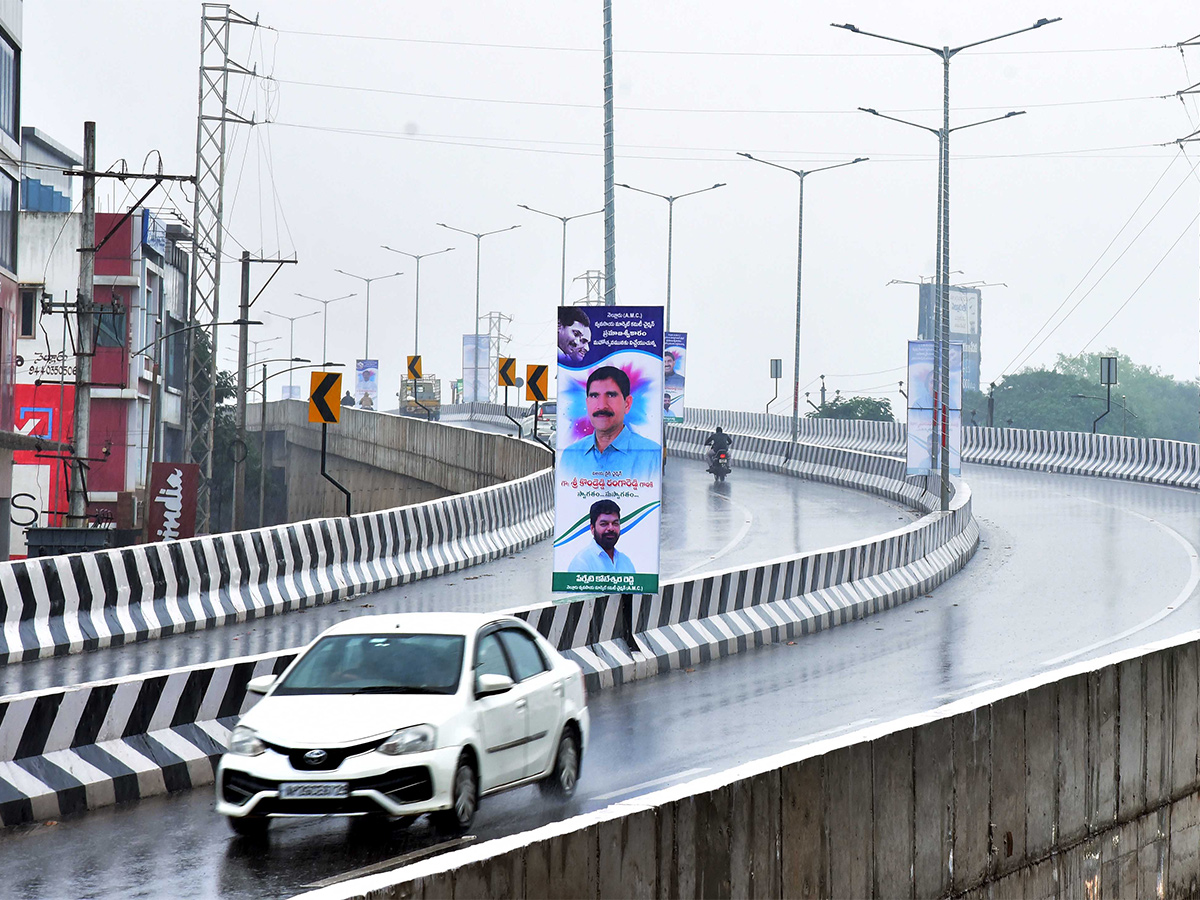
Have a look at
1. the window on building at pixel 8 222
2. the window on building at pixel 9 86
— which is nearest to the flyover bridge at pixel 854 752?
the window on building at pixel 8 222

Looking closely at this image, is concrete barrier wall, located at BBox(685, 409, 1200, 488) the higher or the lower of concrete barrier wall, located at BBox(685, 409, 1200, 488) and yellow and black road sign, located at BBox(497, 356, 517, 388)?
the lower

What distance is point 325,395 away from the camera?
1052 inches

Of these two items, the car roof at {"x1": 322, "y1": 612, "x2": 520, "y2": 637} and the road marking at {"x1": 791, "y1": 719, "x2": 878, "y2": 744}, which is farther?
the road marking at {"x1": 791, "y1": 719, "x2": 878, "y2": 744}

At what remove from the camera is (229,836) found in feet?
34.8

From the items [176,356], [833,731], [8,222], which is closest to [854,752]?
[833,731]

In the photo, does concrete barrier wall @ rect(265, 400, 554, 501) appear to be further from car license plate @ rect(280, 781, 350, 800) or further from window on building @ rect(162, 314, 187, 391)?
car license plate @ rect(280, 781, 350, 800)

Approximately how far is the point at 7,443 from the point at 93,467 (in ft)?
101

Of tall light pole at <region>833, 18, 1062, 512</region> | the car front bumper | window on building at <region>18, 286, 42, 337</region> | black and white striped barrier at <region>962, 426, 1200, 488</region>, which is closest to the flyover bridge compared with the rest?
the car front bumper

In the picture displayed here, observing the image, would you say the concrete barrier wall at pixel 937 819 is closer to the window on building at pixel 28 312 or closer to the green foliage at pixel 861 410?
the window on building at pixel 28 312

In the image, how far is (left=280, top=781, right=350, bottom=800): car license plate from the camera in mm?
9867

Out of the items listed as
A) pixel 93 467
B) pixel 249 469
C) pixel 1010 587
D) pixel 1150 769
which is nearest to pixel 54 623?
pixel 1150 769

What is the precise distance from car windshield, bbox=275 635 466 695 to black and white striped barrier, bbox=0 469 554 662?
8287mm

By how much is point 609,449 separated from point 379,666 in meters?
6.57

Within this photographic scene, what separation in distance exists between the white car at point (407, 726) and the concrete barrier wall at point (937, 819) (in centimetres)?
292
